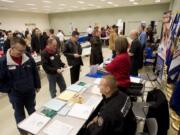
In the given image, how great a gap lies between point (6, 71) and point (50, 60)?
0.83 metres

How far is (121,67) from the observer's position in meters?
1.96

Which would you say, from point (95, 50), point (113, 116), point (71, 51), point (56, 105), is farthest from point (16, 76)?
point (95, 50)

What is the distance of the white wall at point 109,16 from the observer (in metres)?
13.0

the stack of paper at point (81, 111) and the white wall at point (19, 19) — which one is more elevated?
the white wall at point (19, 19)

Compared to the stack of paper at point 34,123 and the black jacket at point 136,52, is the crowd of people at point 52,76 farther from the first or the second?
the black jacket at point 136,52

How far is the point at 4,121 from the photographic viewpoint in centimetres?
268

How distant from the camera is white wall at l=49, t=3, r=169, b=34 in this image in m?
13.0

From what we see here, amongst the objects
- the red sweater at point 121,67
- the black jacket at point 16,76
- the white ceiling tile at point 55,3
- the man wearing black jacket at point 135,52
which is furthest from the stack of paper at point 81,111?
the white ceiling tile at point 55,3

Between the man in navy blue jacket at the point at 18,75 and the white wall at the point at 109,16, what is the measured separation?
43.5 feet

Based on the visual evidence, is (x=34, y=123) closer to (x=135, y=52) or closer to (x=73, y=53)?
(x=73, y=53)

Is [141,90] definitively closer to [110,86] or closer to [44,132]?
[110,86]

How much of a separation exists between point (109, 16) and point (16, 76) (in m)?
14.0

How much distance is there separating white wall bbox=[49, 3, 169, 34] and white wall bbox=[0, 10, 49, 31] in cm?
146

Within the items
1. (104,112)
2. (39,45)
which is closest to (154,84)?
(104,112)
